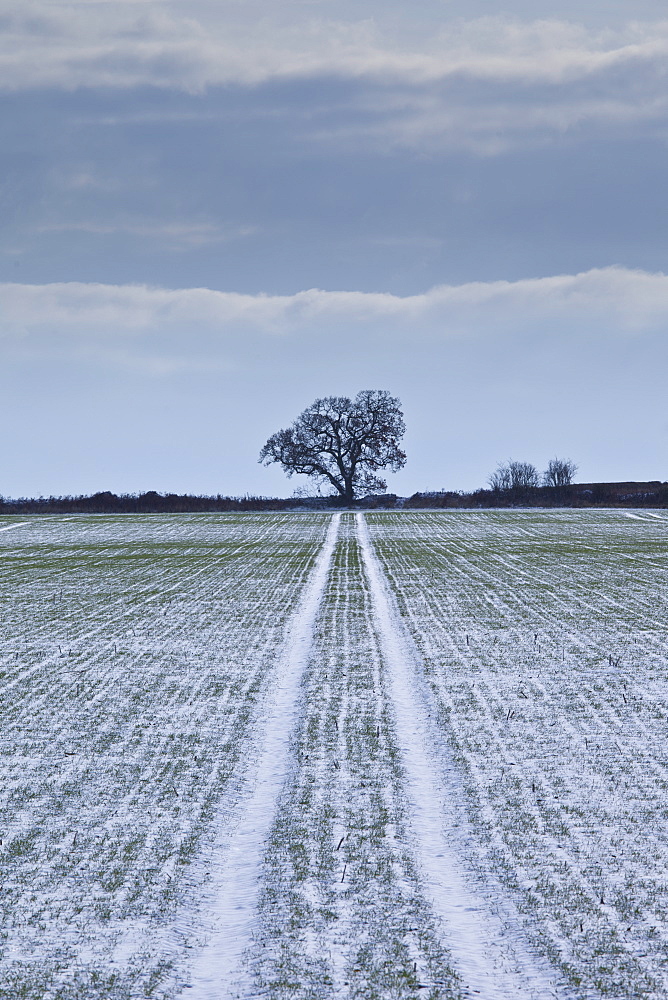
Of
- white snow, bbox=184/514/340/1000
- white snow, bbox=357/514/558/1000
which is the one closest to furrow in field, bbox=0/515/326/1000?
white snow, bbox=184/514/340/1000

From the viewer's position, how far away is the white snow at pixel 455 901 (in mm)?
5371

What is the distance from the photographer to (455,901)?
20.9ft

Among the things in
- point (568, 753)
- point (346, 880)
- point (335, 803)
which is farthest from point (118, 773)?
point (568, 753)

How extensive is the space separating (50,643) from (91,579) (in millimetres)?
11221

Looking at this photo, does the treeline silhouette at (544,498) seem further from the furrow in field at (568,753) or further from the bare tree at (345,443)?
the furrow in field at (568,753)

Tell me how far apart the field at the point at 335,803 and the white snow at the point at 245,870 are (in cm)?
3

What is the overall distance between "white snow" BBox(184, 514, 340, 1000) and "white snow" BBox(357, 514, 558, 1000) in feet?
4.36

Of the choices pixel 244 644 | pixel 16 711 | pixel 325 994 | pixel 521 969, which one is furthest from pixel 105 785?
pixel 244 644

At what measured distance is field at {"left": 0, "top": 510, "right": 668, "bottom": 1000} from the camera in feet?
18.4

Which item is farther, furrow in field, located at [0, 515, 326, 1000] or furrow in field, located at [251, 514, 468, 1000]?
furrow in field, located at [0, 515, 326, 1000]

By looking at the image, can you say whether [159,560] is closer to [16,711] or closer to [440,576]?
[440,576]

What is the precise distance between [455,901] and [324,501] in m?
74.3

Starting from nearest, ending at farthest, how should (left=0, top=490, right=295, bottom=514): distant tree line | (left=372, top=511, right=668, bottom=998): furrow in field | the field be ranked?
the field < (left=372, top=511, right=668, bottom=998): furrow in field < (left=0, top=490, right=295, bottom=514): distant tree line

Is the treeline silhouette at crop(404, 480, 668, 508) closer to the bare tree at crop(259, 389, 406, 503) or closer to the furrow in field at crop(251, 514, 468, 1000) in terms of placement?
the bare tree at crop(259, 389, 406, 503)
